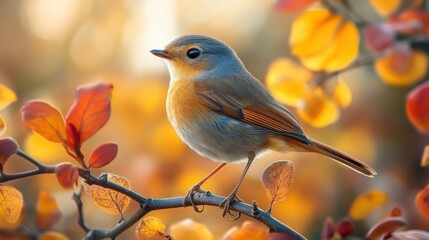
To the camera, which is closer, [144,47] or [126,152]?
[126,152]

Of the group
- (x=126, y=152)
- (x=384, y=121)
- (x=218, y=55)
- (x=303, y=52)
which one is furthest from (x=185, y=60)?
(x=384, y=121)

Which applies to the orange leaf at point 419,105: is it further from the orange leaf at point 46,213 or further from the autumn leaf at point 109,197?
the orange leaf at point 46,213

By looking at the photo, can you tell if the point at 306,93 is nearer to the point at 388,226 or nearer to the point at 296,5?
the point at 296,5

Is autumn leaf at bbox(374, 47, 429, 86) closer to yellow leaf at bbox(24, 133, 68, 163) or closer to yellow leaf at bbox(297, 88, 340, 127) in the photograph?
yellow leaf at bbox(297, 88, 340, 127)

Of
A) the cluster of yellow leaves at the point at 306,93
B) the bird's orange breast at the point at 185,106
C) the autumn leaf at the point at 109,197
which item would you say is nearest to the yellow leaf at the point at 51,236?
the autumn leaf at the point at 109,197

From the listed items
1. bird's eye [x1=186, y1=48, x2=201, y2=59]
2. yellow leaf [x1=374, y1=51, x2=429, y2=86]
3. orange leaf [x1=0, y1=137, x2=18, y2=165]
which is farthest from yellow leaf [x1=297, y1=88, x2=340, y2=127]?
orange leaf [x1=0, y1=137, x2=18, y2=165]

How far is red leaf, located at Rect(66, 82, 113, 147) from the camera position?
1.17 m

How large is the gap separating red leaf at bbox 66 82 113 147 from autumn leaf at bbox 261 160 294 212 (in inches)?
11.0

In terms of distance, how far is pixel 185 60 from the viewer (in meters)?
2.01

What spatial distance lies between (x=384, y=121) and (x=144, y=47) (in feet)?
3.95

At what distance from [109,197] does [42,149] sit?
76 cm

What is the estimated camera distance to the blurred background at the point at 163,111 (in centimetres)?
255

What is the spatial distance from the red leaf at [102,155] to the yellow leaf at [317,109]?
69 centimetres

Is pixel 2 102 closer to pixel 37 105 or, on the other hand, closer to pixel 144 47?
pixel 37 105
